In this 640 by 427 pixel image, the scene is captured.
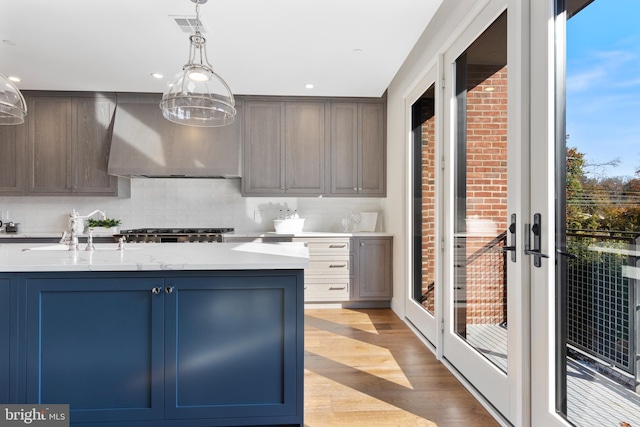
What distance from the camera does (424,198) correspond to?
318 centimetres

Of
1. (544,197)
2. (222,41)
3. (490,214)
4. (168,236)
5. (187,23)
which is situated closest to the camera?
(544,197)

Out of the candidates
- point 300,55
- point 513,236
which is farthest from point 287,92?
point 513,236

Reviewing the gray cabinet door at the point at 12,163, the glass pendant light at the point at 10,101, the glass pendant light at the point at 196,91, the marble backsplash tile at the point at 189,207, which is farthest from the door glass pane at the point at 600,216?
the gray cabinet door at the point at 12,163

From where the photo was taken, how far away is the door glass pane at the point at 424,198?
3008 millimetres

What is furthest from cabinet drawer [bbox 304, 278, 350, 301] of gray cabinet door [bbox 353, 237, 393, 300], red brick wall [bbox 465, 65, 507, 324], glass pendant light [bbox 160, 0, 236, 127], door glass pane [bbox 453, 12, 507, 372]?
glass pendant light [bbox 160, 0, 236, 127]

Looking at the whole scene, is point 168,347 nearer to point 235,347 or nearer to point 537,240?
point 235,347

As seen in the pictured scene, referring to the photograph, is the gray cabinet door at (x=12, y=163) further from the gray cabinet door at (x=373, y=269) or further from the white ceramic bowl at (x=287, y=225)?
the gray cabinet door at (x=373, y=269)

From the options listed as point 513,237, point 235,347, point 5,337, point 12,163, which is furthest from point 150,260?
point 12,163

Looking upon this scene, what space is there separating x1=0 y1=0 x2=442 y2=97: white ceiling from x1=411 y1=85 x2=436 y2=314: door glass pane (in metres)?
0.57

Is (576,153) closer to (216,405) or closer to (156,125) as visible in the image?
(216,405)

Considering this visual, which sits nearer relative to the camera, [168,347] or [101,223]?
[168,347]

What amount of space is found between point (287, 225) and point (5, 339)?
2812 millimetres

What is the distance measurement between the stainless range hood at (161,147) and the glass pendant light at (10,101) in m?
1.66

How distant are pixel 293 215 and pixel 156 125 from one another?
1939 millimetres
